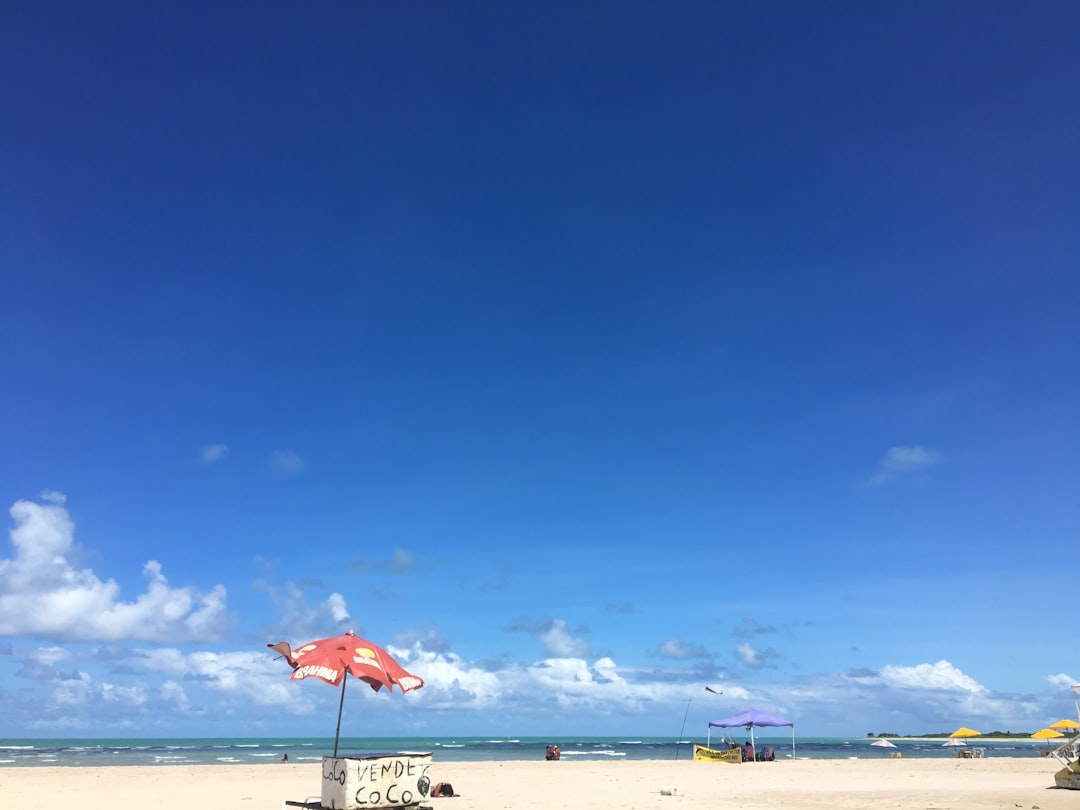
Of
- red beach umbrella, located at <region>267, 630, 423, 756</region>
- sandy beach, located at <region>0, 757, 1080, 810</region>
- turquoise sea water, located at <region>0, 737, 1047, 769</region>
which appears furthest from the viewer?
turquoise sea water, located at <region>0, 737, 1047, 769</region>

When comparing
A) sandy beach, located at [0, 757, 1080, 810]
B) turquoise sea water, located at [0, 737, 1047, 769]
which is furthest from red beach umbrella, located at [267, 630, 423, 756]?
turquoise sea water, located at [0, 737, 1047, 769]

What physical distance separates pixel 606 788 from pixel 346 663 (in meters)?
17.2

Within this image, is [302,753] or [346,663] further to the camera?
[302,753]

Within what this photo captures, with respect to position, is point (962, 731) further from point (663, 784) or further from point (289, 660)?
point (289, 660)

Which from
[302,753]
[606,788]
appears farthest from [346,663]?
[302,753]

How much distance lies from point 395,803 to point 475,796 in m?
11.8

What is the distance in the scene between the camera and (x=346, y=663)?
11.4 meters

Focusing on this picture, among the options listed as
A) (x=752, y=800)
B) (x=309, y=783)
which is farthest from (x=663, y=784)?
(x=309, y=783)

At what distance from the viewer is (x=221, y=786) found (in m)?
27.4

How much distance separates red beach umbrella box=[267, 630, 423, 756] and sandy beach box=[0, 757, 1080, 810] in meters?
8.55

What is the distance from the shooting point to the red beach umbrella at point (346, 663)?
11289mm

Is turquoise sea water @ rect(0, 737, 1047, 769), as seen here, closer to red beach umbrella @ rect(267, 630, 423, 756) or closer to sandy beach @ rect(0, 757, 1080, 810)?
sandy beach @ rect(0, 757, 1080, 810)

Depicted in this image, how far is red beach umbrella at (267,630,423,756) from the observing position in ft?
37.0

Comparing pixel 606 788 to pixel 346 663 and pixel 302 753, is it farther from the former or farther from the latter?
pixel 302 753
